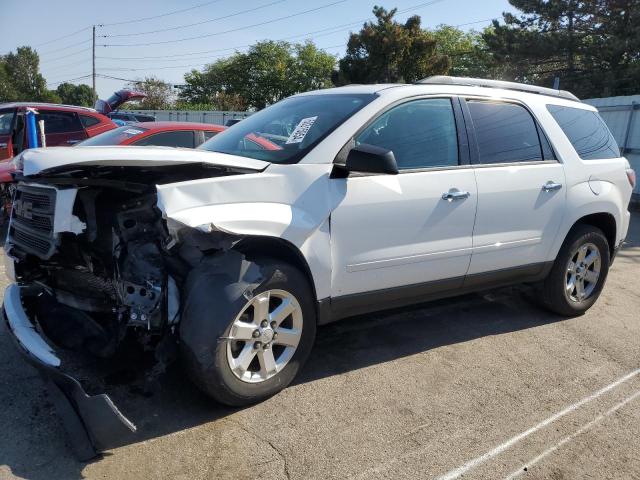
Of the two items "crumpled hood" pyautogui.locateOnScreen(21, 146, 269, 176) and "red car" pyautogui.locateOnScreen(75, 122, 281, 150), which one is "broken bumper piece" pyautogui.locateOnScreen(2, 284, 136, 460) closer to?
"crumpled hood" pyautogui.locateOnScreen(21, 146, 269, 176)

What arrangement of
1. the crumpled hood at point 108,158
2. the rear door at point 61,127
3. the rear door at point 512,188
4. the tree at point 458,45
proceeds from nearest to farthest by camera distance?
the crumpled hood at point 108,158 < the rear door at point 512,188 < the rear door at point 61,127 < the tree at point 458,45

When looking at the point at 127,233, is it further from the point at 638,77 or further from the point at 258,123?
the point at 638,77

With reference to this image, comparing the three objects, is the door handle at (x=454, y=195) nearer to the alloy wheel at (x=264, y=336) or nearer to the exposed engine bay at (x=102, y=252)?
the alloy wheel at (x=264, y=336)

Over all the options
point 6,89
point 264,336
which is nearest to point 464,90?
point 264,336

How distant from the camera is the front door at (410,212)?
324 centimetres

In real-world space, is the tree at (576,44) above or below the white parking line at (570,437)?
above

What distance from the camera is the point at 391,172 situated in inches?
122

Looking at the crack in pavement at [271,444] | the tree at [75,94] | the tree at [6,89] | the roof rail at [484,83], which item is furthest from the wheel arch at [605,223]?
the tree at [75,94]

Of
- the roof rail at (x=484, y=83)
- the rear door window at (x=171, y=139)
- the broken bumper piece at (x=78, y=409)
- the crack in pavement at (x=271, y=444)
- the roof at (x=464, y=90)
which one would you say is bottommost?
the crack in pavement at (x=271, y=444)

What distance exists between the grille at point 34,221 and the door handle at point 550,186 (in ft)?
11.4

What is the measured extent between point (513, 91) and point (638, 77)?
24552 mm

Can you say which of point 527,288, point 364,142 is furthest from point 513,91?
point 527,288

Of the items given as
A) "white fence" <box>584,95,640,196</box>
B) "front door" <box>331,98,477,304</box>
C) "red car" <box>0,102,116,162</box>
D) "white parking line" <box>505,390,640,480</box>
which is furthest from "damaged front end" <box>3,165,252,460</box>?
"white fence" <box>584,95,640,196</box>

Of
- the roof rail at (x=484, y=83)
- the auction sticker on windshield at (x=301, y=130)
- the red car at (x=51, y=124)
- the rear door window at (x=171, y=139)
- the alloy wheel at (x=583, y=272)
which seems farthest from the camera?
the red car at (x=51, y=124)
